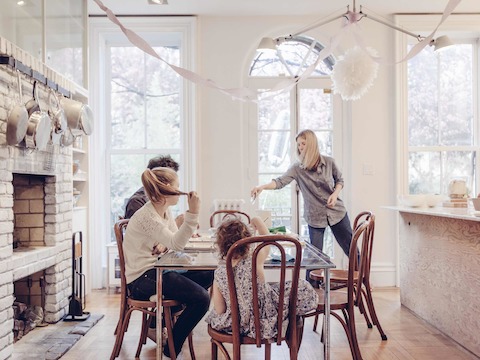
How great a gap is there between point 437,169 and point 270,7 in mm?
2178

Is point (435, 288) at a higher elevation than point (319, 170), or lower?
lower

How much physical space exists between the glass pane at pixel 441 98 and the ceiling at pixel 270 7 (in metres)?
0.48

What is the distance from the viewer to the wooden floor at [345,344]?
277 cm

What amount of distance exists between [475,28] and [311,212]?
7.80 feet

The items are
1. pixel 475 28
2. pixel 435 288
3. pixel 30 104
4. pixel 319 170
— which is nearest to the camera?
pixel 30 104

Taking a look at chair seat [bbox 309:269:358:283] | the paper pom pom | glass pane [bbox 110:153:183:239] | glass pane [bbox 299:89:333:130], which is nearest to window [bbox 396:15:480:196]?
glass pane [bbox 299:89:333:130]

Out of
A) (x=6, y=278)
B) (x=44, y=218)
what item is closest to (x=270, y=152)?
(x=44, y=218)

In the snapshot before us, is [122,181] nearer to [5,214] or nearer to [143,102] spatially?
[143,102]

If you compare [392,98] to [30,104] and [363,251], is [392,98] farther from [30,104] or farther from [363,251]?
[30,104]

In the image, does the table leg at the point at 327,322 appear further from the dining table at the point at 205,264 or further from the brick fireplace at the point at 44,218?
the brick fireplace at the point at 44,218

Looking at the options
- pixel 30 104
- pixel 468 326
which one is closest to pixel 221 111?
pixel 30 104

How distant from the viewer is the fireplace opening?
10.9ft

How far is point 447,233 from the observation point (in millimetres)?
3021

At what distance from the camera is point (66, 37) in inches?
146
